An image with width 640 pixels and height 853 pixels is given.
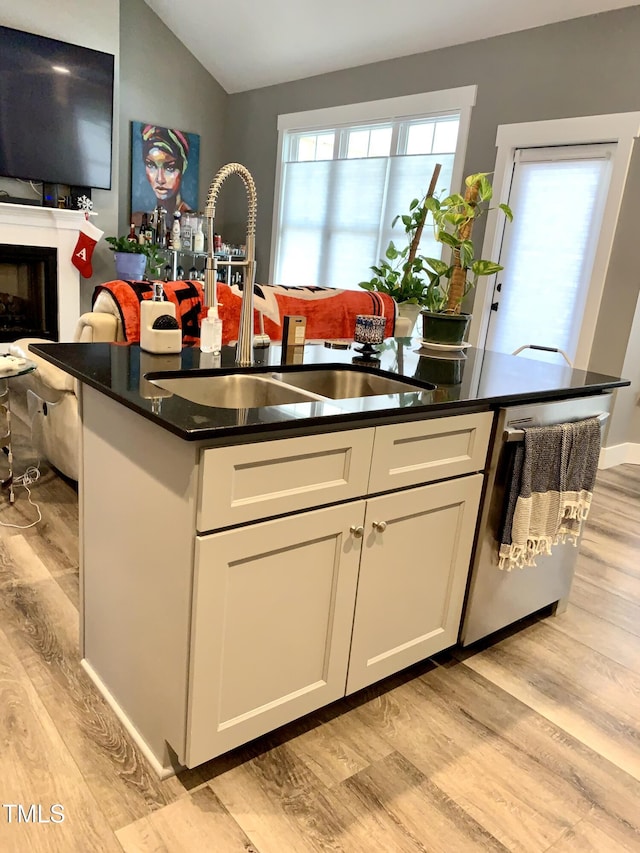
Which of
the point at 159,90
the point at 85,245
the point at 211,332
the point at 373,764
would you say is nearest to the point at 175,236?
the point at 85,245

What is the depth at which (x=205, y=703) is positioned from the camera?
4.51 feet

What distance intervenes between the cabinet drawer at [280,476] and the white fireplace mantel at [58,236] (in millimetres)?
4714

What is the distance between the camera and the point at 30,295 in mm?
5543

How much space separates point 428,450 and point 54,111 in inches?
197

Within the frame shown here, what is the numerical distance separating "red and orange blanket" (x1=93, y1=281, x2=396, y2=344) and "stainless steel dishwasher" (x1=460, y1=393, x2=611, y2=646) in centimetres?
112

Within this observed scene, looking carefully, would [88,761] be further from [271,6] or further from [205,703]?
[271,6]

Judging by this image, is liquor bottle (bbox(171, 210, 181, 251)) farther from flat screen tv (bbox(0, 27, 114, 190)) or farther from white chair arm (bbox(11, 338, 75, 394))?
white chair arm (bbox(11, 338, 75, 394))

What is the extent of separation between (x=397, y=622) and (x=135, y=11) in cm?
618

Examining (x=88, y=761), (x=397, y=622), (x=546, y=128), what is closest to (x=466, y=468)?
(x=397, y=622)

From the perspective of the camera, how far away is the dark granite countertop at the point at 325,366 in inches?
49.5

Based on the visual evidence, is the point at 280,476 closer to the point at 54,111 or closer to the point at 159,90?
the point at 54,111

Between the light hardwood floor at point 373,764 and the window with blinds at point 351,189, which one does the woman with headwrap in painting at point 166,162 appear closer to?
the window with blinds at point 351,189

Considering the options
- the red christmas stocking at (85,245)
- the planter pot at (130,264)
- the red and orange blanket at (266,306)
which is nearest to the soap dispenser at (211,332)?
the red and orange blanket at (266,306)

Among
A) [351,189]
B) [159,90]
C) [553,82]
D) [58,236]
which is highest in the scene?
[159,90]
